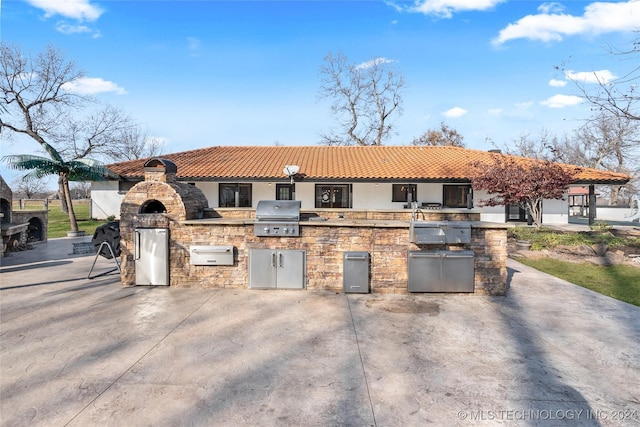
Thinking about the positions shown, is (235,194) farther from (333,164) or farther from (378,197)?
(378,197)

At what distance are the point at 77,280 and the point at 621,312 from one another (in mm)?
10021

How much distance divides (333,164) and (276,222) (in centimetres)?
1104

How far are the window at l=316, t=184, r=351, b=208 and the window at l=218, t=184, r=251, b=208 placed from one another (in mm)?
3536

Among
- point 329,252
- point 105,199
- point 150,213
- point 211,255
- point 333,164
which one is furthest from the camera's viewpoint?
point 105,199

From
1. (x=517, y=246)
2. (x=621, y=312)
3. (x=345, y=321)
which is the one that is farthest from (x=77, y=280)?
(x=517, y=246)

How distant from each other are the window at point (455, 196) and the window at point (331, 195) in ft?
16.2

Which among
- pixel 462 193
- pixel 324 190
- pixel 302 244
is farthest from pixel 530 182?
pixel 302 244

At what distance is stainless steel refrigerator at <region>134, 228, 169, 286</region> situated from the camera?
20.2 feet

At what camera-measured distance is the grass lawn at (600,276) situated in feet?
19.9

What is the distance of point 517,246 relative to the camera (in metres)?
9.87

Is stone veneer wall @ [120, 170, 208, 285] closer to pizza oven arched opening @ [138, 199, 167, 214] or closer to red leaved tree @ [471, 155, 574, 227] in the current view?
pizza oven arched opening @ [138, 199, 167, 214]

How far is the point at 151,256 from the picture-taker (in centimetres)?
621

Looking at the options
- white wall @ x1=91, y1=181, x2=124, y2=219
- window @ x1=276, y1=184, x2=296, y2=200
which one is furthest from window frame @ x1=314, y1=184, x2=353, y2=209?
white wall @ x1=91, y1=181, x2=124, y2=219

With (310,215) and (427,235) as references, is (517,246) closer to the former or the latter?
(427,235)
